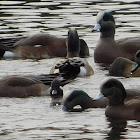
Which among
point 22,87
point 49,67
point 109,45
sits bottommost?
point 49,67

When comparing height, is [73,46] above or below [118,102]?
above

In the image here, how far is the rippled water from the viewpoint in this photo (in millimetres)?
14602

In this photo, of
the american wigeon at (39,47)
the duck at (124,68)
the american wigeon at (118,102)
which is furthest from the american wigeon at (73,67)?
the american wigeon at (118,102)

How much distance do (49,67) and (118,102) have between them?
16.5ft

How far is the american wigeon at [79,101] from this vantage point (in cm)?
1612

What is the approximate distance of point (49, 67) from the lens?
20.5 meters

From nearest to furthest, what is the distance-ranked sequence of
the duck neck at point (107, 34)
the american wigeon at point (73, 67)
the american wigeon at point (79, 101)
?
1. the american wigeon at point (79, 101)
2. the american wigeon at point (73, 67)
3. the duck neck at point (107, 34)

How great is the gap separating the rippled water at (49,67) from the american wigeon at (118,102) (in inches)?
6.8

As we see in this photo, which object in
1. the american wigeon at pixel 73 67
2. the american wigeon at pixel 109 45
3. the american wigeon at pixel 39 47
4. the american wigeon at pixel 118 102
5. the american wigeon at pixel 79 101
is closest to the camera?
the american wigeon at pixel 118 102

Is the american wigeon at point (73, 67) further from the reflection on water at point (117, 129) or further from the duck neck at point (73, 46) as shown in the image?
the reflection on water at point (117, 129)

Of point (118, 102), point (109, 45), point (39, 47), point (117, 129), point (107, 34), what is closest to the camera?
point (117, 129)

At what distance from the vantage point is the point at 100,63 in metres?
21.2

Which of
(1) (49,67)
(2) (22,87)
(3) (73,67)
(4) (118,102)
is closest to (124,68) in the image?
(3) (73,67)

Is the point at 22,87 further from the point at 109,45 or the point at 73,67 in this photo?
the point at 109,45
